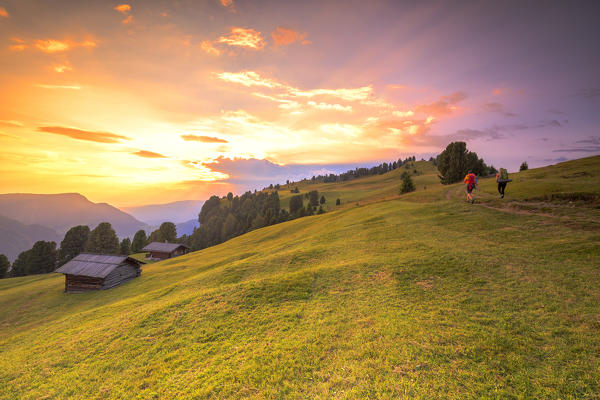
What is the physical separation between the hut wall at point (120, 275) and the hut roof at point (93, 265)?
78 cm

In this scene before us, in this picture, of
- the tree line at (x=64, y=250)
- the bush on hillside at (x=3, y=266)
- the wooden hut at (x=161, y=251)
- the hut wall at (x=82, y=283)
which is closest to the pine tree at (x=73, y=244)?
the tree line at (x=64, y=250)

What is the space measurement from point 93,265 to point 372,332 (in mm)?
42660

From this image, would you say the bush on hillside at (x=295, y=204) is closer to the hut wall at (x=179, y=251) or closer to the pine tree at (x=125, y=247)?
the hut wall at (x=179, y=251)

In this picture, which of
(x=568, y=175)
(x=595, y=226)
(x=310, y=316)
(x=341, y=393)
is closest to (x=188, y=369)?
(x=310, y=316)

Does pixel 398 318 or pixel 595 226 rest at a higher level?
pixel 595 226

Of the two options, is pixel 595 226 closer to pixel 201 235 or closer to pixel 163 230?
pixel 163 230

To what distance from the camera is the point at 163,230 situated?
85688mm

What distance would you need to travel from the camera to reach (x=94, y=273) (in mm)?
31484

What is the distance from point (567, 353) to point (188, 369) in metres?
13.0

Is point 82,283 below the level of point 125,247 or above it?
above

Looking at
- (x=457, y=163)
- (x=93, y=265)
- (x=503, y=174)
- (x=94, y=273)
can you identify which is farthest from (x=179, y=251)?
(x=457, y=163)

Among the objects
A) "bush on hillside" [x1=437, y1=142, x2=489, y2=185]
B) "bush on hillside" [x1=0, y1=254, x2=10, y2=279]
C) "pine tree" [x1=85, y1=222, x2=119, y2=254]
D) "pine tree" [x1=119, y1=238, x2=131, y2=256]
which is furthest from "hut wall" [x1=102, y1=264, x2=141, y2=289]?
"bush on hillside" [x1=437, y1=142, x2=489, y2=185]

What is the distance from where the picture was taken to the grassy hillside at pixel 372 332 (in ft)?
21.5

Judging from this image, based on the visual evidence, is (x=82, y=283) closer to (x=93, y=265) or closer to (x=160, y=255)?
(x=93, y=265)
